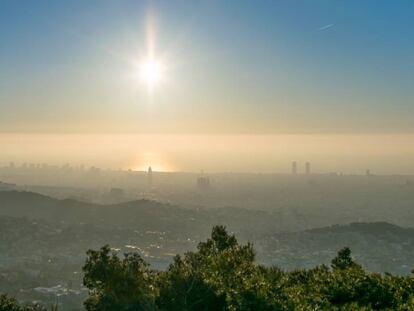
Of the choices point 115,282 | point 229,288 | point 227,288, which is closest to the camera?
point 229,288

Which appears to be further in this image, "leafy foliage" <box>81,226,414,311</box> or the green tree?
the green tree

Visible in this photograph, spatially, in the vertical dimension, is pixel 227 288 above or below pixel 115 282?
above

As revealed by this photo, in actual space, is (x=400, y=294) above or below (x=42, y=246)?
above

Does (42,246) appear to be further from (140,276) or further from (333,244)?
(140,276)

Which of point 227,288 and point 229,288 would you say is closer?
point 229,288

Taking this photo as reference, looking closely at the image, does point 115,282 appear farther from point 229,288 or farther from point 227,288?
point 229,288

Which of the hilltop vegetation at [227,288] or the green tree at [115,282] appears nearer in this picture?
the hilltop vegetation at [227,288]

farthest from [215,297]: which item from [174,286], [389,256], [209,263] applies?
[389,256]

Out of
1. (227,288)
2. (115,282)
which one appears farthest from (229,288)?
(115,282)
